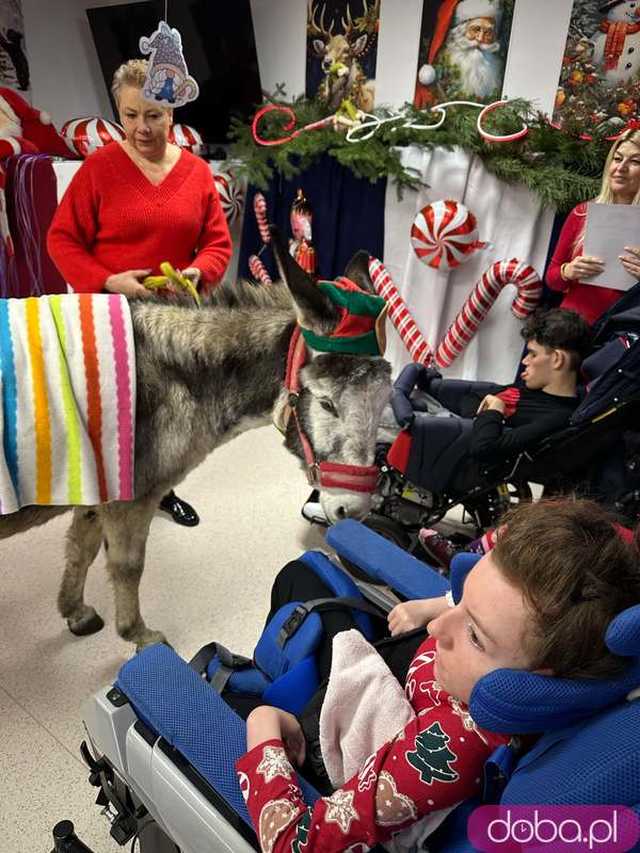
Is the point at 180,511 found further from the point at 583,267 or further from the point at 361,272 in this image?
the point at 583,267

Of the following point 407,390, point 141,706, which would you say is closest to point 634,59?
point 407,390

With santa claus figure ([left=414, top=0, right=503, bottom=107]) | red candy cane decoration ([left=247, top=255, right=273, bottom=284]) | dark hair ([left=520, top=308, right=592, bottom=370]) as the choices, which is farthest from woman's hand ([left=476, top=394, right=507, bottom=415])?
santa claus figure ([left=414, top=0, right=503, bottom=107])

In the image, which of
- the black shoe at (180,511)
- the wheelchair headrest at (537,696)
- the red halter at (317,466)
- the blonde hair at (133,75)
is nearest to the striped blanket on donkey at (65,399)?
the red halter at (317,466)

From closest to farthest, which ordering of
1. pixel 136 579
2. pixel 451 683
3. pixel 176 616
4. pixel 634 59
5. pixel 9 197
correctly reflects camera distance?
pixel 451 683 → pixel 136 579 → pixel 176 616 → pixel 634 59 → pixel 9 197

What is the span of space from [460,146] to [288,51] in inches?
62.4

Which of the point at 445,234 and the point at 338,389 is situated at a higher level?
the point at 445,234

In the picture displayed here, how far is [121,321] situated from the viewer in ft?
4.30

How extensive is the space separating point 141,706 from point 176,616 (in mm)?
1155

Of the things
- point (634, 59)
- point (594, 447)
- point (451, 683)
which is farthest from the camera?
point (634, 59)

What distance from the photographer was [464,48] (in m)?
3.23

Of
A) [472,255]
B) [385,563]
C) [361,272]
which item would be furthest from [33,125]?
[385,563]

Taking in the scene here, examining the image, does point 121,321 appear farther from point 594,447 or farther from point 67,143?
point 67,143

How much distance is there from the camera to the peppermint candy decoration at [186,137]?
11.6 ft

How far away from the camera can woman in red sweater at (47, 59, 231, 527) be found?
1.81m
